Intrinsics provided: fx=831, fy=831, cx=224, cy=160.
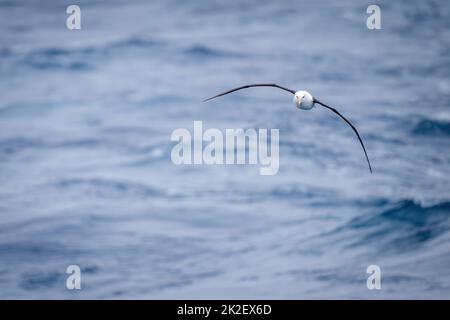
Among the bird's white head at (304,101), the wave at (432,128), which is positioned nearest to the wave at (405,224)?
the wave at (432,128)

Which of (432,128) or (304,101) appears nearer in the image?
(304,101)

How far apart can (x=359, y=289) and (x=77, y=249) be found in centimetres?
1045

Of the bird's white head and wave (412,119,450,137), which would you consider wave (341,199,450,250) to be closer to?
wave (412,119,450,137)

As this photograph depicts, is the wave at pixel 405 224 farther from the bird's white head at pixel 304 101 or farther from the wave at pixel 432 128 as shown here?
the bird's white head at pixel 304 101

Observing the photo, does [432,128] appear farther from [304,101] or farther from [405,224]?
[304,101]

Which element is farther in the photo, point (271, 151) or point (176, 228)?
point (271, 151)

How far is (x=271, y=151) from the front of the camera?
3784 cm

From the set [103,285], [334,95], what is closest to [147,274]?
[103,285]

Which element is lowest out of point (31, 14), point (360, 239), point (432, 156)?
point (360, 239)

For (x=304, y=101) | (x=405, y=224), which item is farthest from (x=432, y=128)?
(x=304, y=101)

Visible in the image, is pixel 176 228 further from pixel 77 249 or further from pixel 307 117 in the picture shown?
pixel 307 117

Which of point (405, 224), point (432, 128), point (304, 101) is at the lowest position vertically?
point (304, 101)

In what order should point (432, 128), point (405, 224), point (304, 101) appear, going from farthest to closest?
point (432, 128) → point (405, 224) → point (304, 101)

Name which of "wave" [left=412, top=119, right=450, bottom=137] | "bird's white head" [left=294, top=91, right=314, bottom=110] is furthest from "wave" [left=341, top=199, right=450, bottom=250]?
"bird's white head" [left=294, top=91, right=314, bottom=110]
